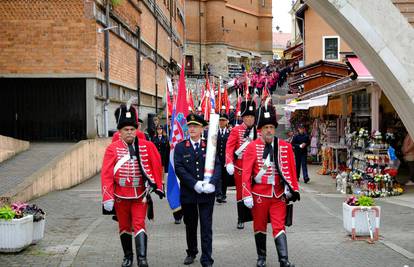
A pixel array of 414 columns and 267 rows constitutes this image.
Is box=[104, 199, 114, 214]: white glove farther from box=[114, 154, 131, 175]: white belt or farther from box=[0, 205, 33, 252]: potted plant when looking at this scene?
box=[0, 205, 33, 252]: potted plant

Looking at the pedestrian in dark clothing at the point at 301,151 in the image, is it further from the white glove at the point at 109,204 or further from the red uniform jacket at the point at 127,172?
the white glove at the point at 109,204

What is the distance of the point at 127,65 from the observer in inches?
1168

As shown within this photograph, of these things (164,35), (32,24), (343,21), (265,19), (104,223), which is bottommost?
(104,223)

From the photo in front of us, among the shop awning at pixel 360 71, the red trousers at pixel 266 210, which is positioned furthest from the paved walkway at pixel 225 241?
the shop awning at pixel 360 71

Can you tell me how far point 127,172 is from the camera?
25.2ft

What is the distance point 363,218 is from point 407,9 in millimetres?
3275

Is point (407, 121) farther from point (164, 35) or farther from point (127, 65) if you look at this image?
point (164, 35)

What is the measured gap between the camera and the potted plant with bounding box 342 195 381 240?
29.5 feet

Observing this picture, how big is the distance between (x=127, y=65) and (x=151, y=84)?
10.2m

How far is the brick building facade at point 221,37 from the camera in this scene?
81044 mm

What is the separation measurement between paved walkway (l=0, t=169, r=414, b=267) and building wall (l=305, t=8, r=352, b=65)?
72.8ft

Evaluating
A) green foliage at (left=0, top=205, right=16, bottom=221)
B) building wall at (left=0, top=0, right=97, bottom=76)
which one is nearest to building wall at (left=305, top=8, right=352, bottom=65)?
building wall at (left=0, top=0, right=97, bottom=76)

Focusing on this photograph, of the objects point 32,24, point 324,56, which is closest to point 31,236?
point 32,24

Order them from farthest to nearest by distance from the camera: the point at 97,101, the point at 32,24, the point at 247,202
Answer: the point at 97,101 → the point at 32,24 → the point at 247,202
